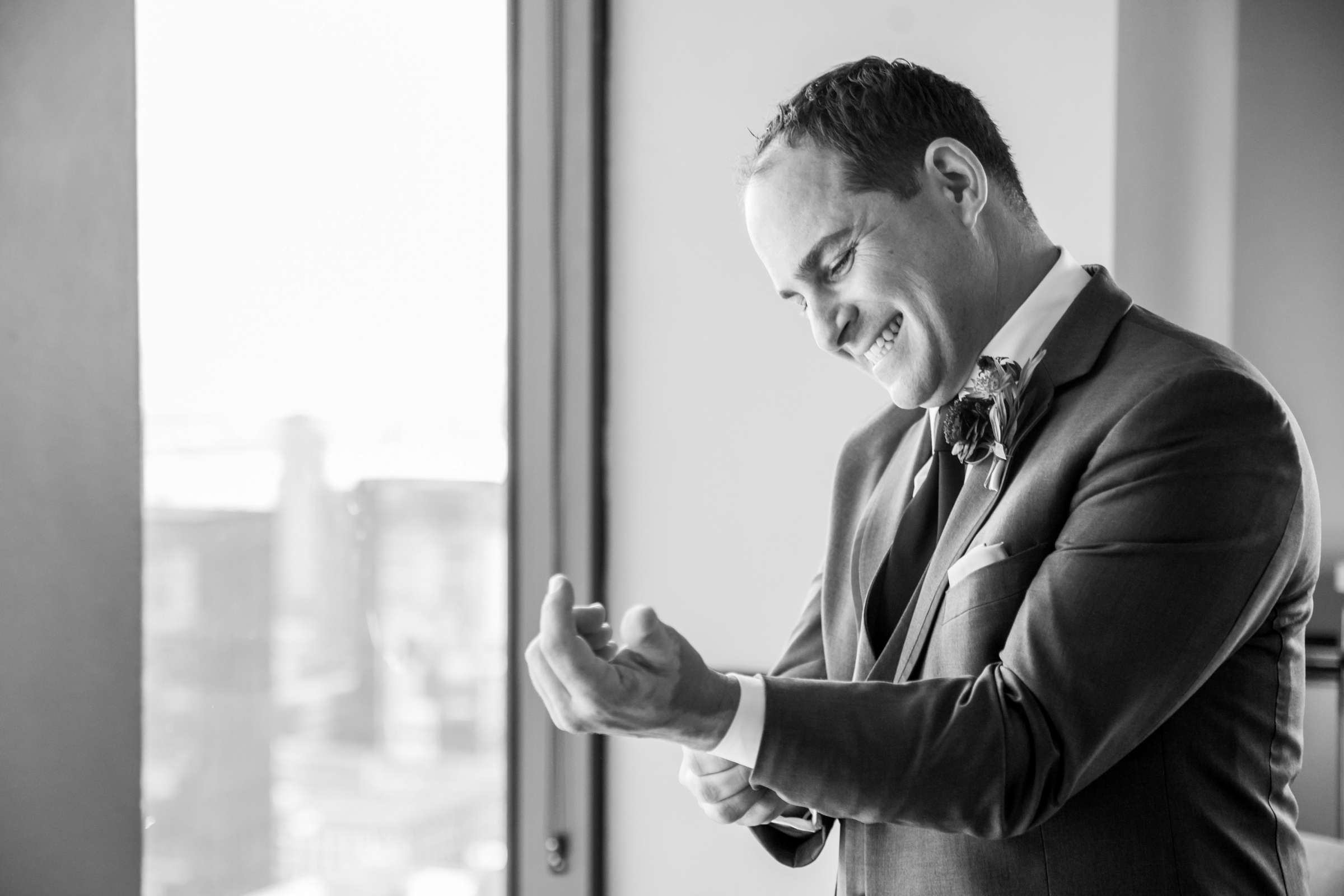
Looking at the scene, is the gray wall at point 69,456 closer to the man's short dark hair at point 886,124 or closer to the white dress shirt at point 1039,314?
the man's short dark hair at point 886,124

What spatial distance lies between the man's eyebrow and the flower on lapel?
0.63 ft

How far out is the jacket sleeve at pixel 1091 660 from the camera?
96 centimetres

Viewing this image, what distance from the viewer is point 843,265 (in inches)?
48.5

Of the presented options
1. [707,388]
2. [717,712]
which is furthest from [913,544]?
[707,388]

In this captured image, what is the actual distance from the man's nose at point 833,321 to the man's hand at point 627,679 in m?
0.45

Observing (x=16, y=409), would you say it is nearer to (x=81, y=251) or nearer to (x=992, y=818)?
(x=81, y=251)

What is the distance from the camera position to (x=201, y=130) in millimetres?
1923

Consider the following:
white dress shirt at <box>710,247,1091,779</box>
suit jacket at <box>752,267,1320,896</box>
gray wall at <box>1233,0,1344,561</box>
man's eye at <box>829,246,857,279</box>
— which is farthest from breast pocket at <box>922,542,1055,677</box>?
gray wall at <box>1233,0,1344,561</box>

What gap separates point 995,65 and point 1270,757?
127 centimetres

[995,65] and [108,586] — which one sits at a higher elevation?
[995,65]

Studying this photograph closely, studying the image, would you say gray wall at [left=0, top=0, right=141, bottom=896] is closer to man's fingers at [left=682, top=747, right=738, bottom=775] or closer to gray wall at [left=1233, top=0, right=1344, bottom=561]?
man's fingers at [left=682, top=747, right=738, bottom=775]

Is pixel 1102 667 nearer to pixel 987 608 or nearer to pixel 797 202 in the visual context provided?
pixel 987 608

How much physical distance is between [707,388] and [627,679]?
54.4 inches

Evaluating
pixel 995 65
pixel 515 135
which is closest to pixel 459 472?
pixel 515 135
